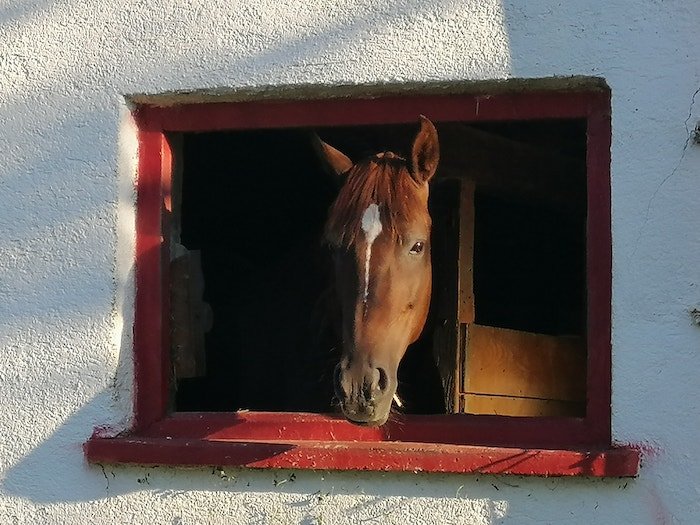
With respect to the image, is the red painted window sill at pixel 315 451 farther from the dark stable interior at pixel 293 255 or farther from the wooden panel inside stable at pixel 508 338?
the dark stable interior at pixel 293 255

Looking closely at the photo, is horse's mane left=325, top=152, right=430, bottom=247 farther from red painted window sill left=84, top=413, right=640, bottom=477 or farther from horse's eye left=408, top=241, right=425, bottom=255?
red painted window sill left=84, top=413, right=640, bottom=477

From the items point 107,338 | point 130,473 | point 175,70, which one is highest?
point 175,70

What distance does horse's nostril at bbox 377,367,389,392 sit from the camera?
2962 mm

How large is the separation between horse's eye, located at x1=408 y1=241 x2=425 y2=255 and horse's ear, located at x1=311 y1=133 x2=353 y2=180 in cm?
41

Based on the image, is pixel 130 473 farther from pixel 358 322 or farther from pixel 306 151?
pixel 306 151

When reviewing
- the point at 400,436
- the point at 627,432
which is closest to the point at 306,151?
the point at 400,436

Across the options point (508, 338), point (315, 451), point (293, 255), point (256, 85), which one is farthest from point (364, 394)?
point (293, 255)

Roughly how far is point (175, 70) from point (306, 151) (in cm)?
205

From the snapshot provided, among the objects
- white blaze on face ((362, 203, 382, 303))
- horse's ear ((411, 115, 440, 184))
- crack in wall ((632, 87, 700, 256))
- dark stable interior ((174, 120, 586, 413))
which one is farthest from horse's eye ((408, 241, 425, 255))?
dark stable interior ((174, 120, 586, 413))

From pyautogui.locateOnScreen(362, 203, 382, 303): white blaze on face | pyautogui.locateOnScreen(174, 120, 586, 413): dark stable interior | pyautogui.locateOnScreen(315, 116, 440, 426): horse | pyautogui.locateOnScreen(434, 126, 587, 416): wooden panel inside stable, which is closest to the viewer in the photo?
pyautogui.locateOnScreen(315, 116, 440, 426): horse

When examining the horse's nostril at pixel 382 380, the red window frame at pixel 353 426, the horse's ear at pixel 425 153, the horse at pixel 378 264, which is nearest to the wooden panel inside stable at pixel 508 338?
the horse at pixel 378 264

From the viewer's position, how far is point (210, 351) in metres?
5.08

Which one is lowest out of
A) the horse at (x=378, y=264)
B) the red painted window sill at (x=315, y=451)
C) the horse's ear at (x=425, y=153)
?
the red painted window sill at (x=315, y=451)

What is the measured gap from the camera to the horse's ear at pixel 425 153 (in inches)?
126
